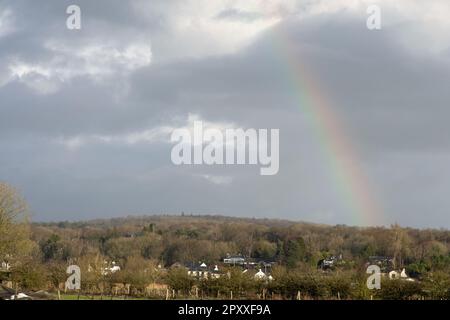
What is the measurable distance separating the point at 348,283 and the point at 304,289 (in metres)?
3.67

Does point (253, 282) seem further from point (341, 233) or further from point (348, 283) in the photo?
point (341, 233)

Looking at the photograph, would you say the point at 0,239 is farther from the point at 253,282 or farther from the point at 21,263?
the point at 253,282

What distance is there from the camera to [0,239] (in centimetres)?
4538

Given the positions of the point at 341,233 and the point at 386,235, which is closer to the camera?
the point at 386,235
